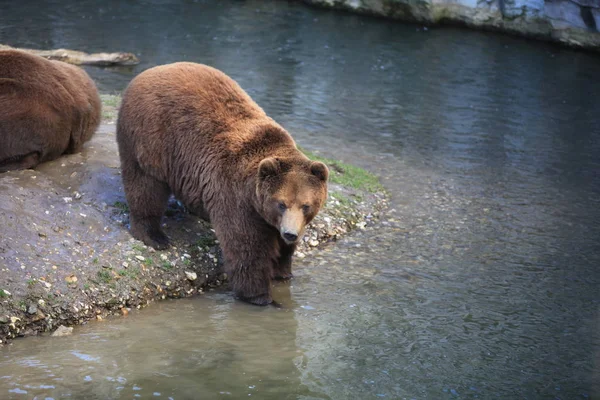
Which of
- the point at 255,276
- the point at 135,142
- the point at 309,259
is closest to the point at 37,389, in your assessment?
the point at 255,276

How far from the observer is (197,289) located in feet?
23.7

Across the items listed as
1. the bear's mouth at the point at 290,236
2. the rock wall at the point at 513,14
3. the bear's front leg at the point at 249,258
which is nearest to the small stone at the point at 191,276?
the bear's front leg at the point at 249,258

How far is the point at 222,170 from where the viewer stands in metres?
6.97

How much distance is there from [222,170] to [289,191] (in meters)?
0.82

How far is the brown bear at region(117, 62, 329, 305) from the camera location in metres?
6.60

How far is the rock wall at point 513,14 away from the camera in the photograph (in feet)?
69.2

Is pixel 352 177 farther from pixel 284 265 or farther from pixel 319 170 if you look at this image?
pixel 319 170

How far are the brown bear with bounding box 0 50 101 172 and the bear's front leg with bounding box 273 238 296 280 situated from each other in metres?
2.81

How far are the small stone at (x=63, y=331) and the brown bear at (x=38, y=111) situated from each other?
95.7 inches

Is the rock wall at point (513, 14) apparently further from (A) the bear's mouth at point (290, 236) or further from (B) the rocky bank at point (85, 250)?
(A) the bear's mouth at point (290, 236)

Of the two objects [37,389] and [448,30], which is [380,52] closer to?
[448,30]

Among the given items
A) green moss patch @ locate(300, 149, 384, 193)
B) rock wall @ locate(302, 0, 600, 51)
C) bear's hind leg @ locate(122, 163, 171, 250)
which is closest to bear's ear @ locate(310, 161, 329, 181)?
bear's hind leg @ locate(122, 163, 171, 250)

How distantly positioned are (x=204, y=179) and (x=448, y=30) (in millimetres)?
18189

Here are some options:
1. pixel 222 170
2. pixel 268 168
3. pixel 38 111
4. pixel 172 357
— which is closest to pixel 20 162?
pixel 38 111
